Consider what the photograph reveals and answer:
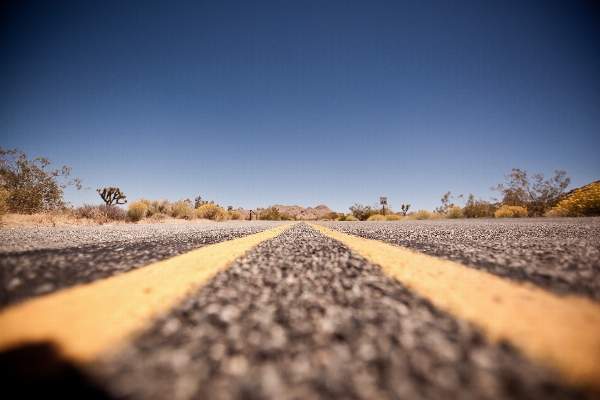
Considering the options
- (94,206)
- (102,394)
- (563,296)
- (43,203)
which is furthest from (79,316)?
(43,203)

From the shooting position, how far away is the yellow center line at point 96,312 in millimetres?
693

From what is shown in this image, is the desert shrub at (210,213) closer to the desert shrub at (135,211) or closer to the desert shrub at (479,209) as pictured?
the desert shrub at (135,211)

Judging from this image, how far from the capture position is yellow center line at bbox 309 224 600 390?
62 cm

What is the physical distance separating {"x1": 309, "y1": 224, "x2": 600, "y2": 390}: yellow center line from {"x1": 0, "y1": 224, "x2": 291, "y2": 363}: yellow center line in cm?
115

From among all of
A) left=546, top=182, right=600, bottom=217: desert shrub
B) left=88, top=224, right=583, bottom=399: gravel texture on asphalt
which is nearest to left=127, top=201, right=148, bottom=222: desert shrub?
left=88, top=224, right=583, bottom=399: gravel texture on asphalt

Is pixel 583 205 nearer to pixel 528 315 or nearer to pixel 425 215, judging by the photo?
pixel 425 215

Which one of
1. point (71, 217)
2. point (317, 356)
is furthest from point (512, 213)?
point (71, 217)

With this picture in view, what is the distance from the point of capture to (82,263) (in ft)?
5.40

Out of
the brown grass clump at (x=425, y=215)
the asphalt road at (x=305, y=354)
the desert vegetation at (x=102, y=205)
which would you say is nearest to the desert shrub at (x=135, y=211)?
the desert vegetation at (x=102, y=205)

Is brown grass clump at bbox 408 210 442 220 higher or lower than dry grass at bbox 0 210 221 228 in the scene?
higher

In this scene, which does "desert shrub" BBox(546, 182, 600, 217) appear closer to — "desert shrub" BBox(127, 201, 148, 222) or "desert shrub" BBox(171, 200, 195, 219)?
"desert shrub" BBox(127, 201, 148, 222)

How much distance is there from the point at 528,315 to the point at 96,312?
1600mm

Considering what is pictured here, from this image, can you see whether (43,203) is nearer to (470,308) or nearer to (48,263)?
(48,263)

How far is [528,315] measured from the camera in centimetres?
85
